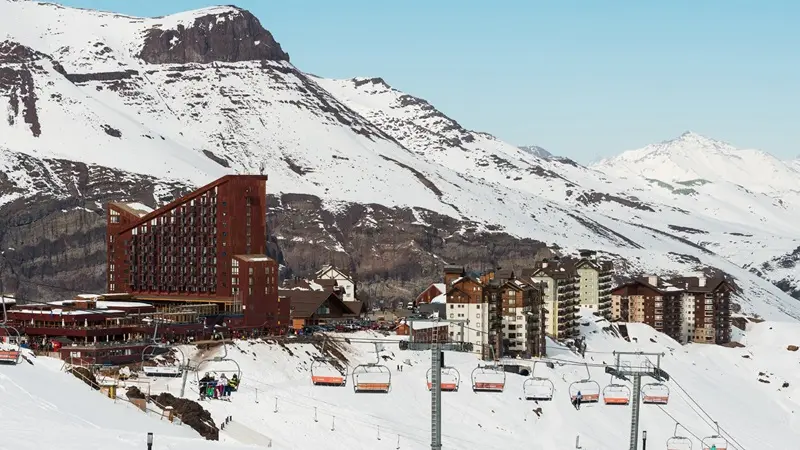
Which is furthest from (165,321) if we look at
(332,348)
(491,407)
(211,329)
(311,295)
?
(311,295)

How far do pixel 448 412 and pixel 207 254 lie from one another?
48045mm

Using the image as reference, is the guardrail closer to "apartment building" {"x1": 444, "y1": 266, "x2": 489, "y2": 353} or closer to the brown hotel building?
the brown hotel building

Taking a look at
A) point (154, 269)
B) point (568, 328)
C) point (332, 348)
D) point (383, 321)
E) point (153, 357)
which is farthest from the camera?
point (568, 328)

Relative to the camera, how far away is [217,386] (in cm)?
9969

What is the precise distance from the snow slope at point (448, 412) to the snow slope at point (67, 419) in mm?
21480

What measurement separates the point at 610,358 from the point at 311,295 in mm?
43570

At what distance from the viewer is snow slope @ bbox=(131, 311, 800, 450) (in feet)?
330

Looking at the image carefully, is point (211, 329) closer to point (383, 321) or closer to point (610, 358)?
point (383, 321)

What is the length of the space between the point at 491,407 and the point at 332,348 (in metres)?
20.2

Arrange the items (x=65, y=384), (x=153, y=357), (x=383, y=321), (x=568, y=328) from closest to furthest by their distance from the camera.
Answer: (x=65, y=384)
(x=153, y=357)
(x=383, y=321)
(x=568, y=328)

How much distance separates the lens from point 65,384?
238 ft

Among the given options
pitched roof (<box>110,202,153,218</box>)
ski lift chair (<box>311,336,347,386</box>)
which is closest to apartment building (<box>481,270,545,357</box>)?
ski lift chair (<box>311,336,347,386</box>)

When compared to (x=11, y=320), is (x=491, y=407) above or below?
below

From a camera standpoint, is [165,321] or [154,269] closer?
[165,321]
